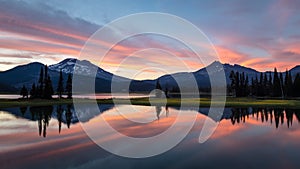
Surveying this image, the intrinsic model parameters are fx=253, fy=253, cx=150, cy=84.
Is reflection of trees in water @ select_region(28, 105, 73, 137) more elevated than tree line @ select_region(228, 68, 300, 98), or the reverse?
tree line @ select_region(228, 68, 300, 98)

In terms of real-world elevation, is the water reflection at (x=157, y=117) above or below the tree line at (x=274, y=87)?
below

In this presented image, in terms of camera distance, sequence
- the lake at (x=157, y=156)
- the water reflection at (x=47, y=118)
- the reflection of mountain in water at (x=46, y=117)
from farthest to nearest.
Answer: the reflection of mountain in water at (x=46, y=117) < the water reflection at (x=47, y=118) < the lake at (x=157, y=156)

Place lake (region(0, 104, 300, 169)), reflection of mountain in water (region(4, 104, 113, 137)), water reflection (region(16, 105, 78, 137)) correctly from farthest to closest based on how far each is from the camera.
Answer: reflection of mountain in water (region(4, 104, 113, 137)) → water reflection (region(16, 105, 78, 137)) → lake (region(0, 104, 300, 169))

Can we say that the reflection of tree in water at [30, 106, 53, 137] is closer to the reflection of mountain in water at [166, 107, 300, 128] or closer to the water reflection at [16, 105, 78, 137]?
the water reflection at [16, 105, 78, 137]

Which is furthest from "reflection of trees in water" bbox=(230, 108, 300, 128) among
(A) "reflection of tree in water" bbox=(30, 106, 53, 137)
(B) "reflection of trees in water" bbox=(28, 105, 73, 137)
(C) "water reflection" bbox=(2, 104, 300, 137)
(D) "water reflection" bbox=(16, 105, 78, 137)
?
(A) "reflection of tree in water" bbox=(30, 106, 53, 137)

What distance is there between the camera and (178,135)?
23203 millimetres

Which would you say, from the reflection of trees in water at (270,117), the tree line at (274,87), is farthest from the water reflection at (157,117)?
the tree line at (274,87)

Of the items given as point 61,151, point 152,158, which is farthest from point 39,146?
point 152,158

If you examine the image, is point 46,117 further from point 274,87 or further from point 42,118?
point 274,87

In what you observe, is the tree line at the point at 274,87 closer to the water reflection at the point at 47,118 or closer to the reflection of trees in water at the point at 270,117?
the reflection of trees in water at the point at 270,117

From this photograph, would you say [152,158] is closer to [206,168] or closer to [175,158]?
[175,158]

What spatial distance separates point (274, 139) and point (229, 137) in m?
3.74

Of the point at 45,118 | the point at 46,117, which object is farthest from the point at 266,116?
the point at 46,117

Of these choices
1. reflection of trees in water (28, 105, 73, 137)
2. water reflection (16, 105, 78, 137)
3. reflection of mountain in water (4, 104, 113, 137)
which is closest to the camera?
reflection of trees in water (28, 105, 73, 137)
